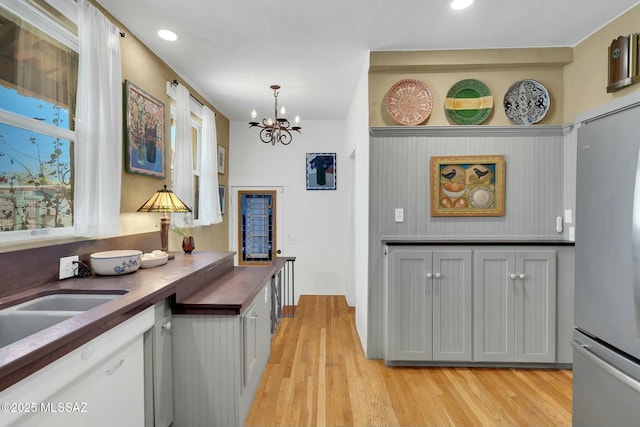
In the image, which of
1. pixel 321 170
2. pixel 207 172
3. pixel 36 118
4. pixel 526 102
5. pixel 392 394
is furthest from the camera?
pixel 321 170

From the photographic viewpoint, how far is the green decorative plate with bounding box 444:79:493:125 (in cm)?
272

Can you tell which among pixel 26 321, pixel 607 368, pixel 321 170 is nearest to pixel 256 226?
pixel 321 170

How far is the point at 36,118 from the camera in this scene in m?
1.70

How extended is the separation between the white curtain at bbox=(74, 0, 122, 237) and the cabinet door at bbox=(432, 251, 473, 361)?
98.4 inches

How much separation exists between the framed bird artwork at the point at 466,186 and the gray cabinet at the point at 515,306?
41 cm

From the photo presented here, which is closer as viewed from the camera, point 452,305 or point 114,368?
point 114,368

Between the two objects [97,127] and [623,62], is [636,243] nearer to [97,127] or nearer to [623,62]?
[623,62]

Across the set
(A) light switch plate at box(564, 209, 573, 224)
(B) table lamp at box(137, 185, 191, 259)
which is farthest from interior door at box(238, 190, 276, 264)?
(A) light switch plate at box(564, 209, 573, 224)

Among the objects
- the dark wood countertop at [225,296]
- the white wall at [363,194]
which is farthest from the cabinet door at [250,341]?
the white wall at [363,194]

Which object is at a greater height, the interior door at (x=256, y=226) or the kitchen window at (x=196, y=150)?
the kitchen window at (x=196, y=150)

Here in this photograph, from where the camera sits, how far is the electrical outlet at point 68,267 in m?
1.79

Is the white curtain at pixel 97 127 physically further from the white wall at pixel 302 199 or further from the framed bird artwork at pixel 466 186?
the white wall at pixel 302 199

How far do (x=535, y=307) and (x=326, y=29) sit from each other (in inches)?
112
